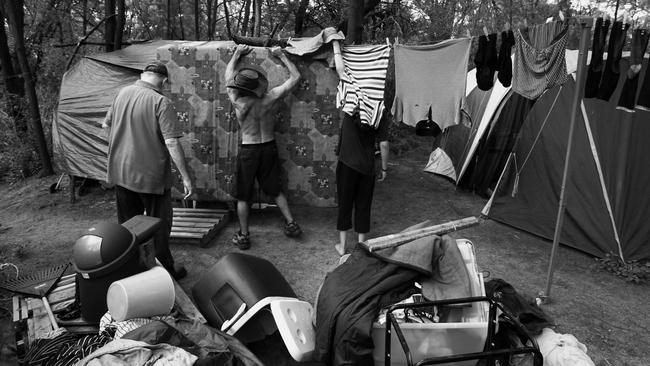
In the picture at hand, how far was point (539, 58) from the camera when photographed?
3.67 metres

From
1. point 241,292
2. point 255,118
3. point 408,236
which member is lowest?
point 241,292

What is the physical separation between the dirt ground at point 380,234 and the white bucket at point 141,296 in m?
0.56

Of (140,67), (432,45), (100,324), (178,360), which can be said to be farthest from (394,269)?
(140,67)

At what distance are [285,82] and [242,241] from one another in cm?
179

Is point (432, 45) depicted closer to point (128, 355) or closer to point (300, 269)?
point (300, 269)

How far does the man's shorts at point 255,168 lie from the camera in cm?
457

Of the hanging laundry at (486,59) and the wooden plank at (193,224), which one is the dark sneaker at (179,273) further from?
the hanging laundry at (486,59)

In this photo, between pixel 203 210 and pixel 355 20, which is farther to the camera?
pixel 355 20

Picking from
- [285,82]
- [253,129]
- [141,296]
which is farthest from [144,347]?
[285,82]

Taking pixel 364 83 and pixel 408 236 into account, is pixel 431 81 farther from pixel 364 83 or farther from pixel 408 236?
pixel 408 236

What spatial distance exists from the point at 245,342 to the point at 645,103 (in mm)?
3520

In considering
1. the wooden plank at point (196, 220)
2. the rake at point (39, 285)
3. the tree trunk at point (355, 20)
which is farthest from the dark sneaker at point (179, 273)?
the tree trunk at point (355, 20)

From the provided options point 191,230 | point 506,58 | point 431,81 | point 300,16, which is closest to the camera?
point 506,58

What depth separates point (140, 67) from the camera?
5992 millimetres
